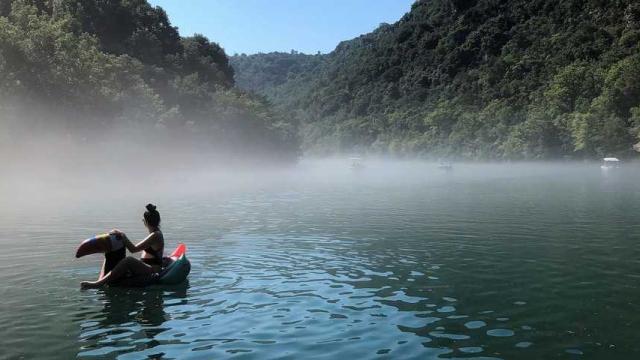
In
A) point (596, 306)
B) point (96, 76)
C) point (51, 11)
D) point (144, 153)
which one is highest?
point (51, 11)

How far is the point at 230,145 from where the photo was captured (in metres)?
138

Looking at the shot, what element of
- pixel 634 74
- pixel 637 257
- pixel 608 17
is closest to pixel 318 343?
pixel 637 257

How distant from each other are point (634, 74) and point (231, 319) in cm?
14415

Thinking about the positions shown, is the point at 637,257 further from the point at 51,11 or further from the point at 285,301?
the point at 51,11

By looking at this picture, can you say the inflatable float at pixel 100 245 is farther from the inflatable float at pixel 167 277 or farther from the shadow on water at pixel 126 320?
the shadow on water at pixel 126 320

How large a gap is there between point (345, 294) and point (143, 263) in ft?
19.7

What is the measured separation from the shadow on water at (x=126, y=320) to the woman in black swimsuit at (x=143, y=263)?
1.07 feet

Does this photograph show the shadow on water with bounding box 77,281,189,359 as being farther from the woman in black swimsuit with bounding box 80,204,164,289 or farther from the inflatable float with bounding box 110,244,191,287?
the woman in black swimsuit with bounding box 80,204,164,289

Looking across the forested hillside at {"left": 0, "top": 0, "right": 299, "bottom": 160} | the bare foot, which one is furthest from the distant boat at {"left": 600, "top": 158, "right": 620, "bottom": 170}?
the bare foot

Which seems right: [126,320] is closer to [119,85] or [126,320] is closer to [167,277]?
[167,277]

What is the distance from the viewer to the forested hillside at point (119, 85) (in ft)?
225

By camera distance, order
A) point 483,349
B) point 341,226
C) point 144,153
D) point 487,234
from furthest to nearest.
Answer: point 144,153 < point 341,226 < point 487,234 < point 483,349

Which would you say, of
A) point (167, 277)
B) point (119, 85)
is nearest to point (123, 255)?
point (167, 277)

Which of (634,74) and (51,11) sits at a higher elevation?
(51,11)
